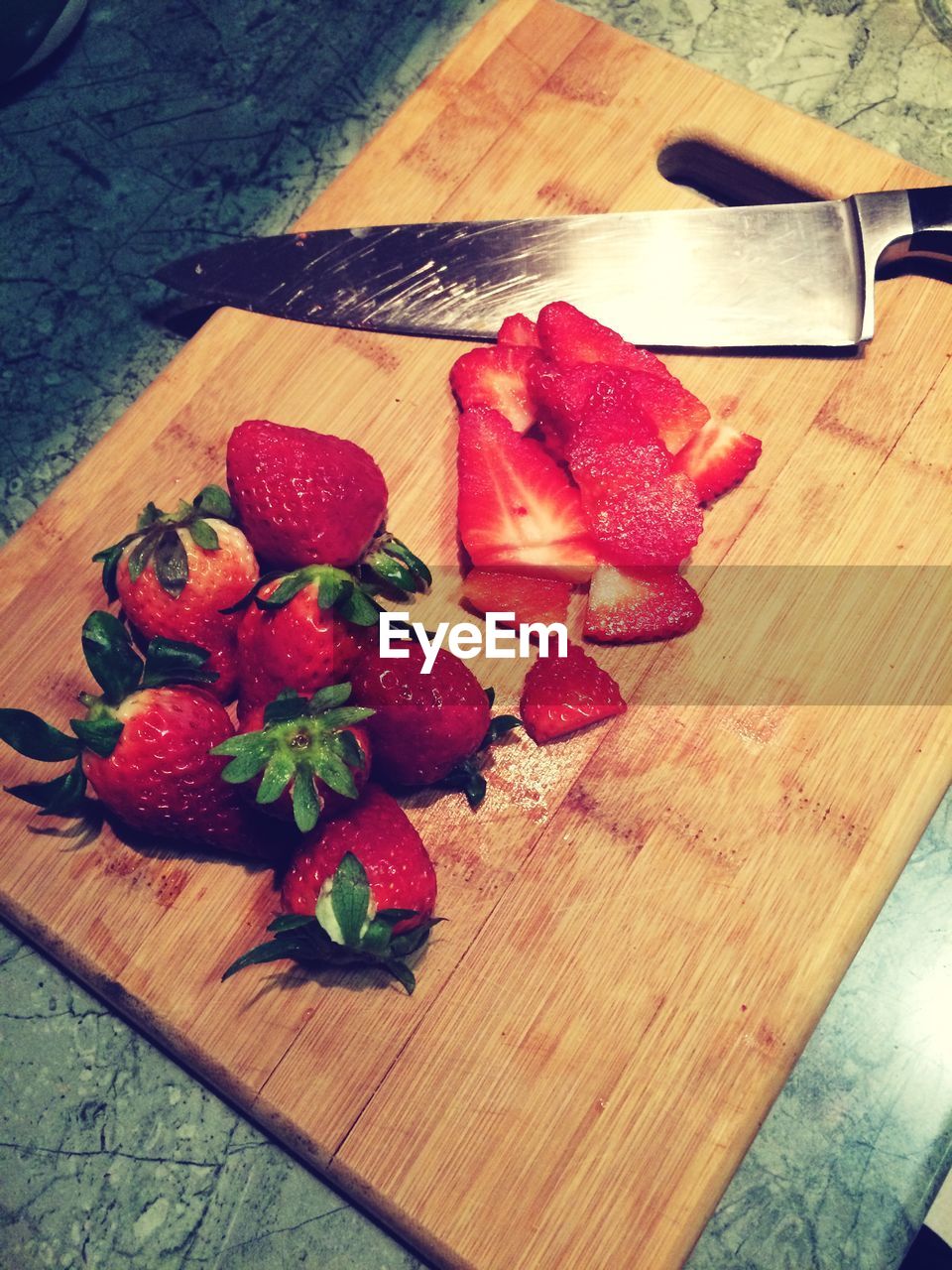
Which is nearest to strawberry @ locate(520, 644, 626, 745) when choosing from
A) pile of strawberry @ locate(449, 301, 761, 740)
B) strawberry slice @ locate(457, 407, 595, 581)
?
pile of strawberry @ locate(449, 301, 761, 740)

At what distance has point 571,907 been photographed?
3.93 ft

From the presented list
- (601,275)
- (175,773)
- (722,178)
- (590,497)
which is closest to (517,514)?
(590,497)

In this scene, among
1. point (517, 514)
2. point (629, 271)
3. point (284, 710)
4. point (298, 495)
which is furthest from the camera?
point (629, 271)

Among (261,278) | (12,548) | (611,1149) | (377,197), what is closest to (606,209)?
(377,197)

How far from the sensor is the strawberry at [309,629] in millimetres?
1114

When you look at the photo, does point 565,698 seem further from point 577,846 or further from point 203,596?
point 203,596

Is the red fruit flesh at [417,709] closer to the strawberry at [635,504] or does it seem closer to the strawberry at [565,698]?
the strawberry at [565,698]

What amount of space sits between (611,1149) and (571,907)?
0.23 metres

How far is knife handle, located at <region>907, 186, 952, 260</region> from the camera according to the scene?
1341 millimetres

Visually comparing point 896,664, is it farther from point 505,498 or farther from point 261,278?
point 261,278

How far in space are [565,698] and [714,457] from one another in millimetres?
335

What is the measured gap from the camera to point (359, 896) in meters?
1.04

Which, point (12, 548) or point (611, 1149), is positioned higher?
point (12, 548)

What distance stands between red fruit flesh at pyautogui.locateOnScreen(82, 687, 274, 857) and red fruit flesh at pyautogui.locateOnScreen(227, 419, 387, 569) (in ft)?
0.59
